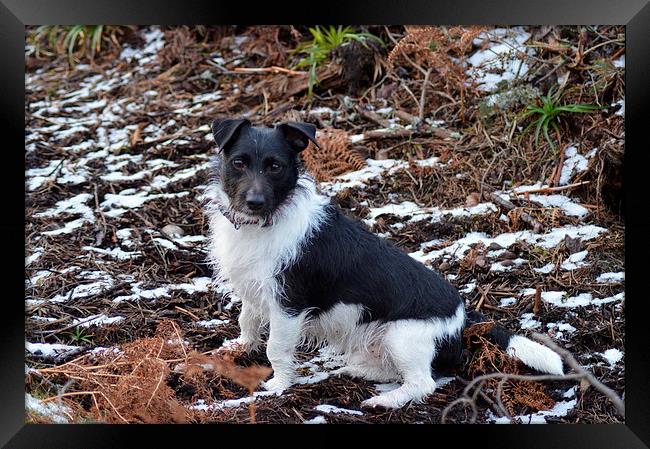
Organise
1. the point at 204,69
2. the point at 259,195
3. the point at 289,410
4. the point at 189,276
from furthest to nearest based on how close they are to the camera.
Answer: the point at 204,69 → the point at 189,276 → the point at 289,410 → the point at 259,195

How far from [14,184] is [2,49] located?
2.33 feet

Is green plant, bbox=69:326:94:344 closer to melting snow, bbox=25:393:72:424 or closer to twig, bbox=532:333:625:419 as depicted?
melting snow, bbox=25:393:72:424

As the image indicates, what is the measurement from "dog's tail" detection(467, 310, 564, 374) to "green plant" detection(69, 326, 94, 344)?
2.13 meters

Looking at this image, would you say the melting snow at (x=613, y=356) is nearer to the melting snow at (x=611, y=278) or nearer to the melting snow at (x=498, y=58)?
the melting snow at (x=611, y=278)

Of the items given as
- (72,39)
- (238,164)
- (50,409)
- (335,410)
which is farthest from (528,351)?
(72,39)

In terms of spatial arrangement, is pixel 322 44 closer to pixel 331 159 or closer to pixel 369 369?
pixel 331 159

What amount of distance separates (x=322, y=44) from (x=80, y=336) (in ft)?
8.77

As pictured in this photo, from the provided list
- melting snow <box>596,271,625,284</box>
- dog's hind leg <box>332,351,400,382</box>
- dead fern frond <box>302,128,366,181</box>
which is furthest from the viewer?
dead fern frond <box>302,128,366,181</box>

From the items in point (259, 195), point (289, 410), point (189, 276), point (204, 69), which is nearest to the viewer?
point (259, 195)

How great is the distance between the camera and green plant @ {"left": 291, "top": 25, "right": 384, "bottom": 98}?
5.27 meters

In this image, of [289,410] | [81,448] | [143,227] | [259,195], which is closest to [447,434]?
[289,410]

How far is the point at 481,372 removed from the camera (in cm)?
383

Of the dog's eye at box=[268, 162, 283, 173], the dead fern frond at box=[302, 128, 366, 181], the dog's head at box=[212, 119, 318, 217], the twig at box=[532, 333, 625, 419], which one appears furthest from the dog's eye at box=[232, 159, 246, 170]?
the twig at box=[532, 333, 625, 419]
